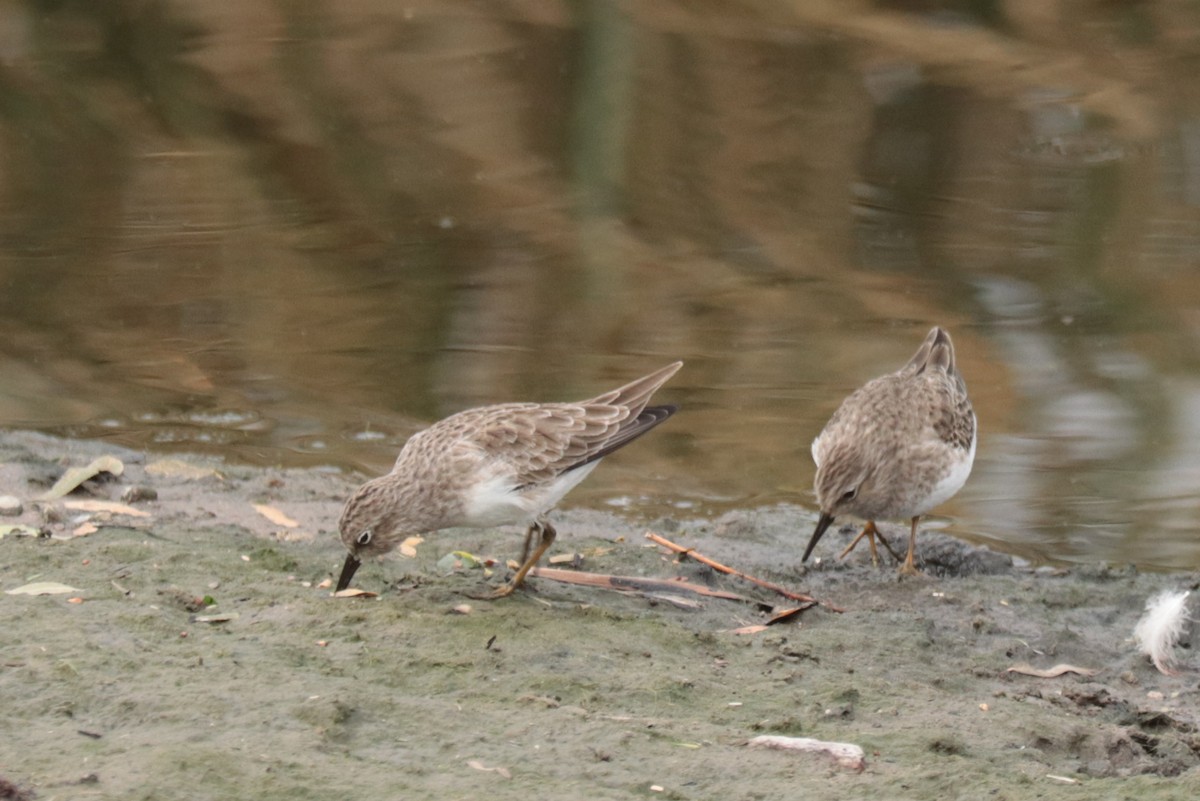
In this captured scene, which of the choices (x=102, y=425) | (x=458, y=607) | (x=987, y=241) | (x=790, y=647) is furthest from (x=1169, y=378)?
(x=102, y=425)

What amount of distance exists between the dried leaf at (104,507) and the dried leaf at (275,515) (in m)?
0.62

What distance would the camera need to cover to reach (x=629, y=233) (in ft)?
45.3

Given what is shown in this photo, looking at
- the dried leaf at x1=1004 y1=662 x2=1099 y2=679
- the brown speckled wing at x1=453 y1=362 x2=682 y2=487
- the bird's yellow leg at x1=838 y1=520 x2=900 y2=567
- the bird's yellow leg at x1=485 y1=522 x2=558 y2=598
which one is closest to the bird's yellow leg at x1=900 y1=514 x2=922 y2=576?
the bird's yellow leg at x1=838 y1=520 x2=900 y2=567

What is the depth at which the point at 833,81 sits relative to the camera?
17859 mm

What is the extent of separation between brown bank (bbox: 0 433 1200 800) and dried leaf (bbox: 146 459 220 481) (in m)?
0.19

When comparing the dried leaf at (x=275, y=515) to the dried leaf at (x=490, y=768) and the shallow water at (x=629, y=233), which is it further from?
the dried leaf at (x=490, y=768)

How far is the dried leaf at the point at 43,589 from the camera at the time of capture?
6203mm

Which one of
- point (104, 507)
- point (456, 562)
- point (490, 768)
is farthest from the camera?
point (104, 507)

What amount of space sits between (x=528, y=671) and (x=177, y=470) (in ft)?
12.9

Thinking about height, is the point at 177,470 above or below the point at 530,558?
below

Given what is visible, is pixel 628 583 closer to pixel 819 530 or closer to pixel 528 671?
pixel 819 530

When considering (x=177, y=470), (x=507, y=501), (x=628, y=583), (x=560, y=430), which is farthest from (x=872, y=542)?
(x=177, y=470)

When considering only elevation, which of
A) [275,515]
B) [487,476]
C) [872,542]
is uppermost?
[487,476]

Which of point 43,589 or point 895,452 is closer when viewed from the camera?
point 43,589
